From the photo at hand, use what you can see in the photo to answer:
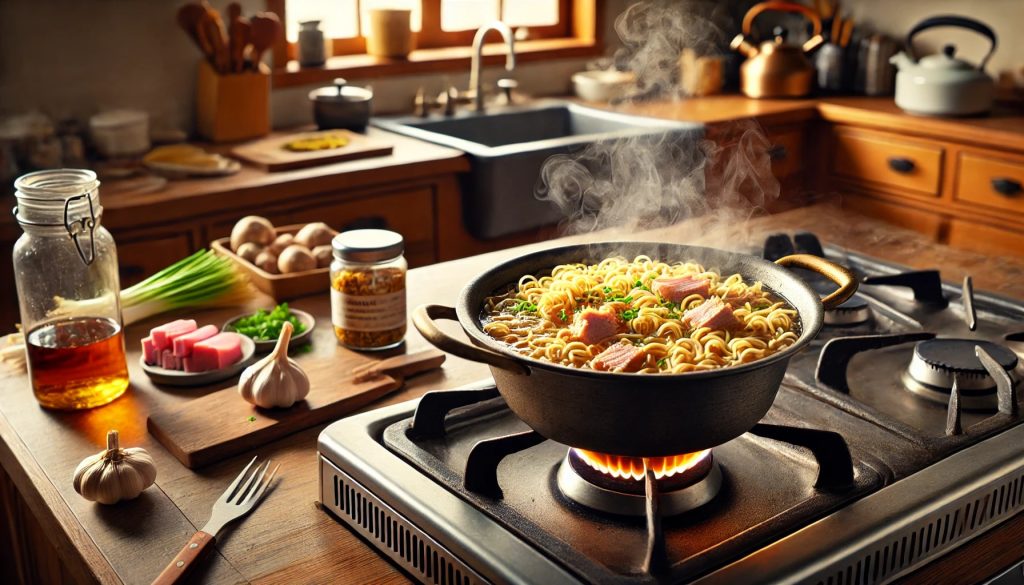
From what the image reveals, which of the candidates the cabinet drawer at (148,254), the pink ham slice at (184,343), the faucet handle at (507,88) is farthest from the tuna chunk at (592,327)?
the faucet handle at (507,88)

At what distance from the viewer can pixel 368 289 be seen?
150cm

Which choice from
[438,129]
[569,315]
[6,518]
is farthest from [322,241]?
[438,129]

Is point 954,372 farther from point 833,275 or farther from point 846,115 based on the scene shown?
point 846,115

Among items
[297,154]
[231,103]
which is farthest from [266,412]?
[231,103]

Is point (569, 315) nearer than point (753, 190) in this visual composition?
Yes

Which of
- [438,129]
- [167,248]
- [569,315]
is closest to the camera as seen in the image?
[569,315]

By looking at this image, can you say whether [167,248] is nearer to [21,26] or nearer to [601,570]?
[21,26]

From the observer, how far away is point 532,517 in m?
1.02

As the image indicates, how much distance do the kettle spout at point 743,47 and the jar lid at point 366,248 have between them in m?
2.92

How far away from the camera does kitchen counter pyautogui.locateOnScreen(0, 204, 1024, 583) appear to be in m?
1.01

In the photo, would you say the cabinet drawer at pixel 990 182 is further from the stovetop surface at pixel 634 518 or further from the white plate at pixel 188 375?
the white plate at pixel 188 375

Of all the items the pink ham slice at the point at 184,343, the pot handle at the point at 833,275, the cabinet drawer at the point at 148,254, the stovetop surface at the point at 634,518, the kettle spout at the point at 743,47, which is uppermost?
the kettle spout at the point at 743,47

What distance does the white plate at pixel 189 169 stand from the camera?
2713mm

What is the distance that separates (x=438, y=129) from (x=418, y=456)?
258cm
